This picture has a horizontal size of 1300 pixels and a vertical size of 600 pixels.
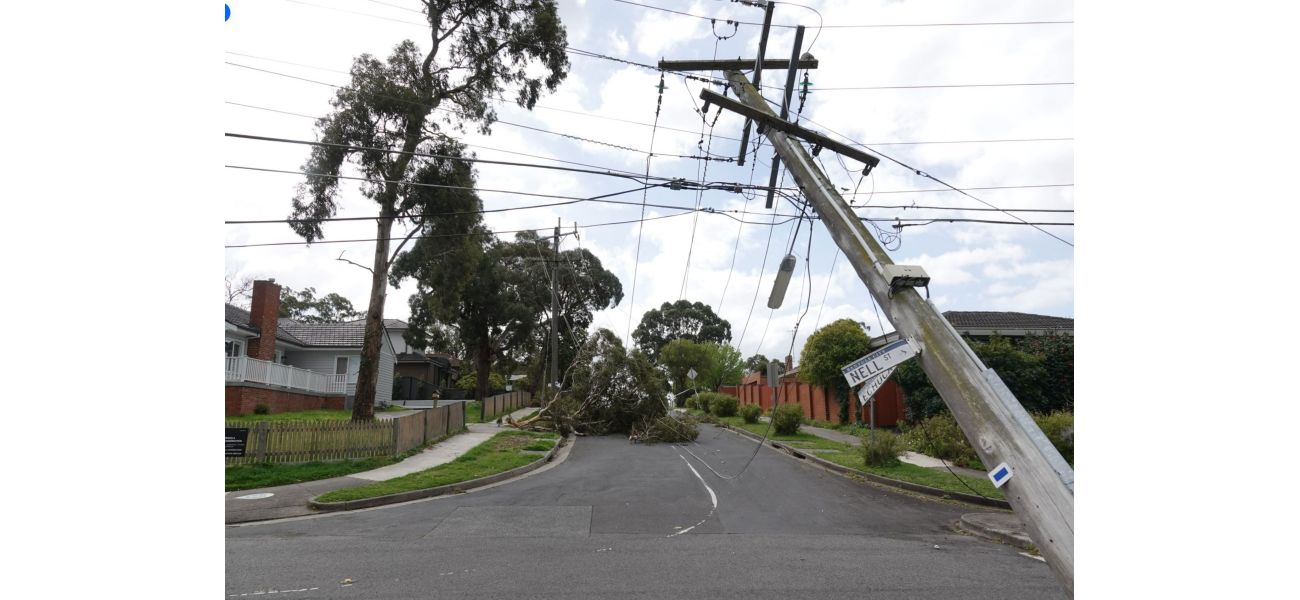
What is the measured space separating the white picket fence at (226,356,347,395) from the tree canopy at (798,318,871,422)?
72.6 feet

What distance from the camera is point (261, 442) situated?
1456cm

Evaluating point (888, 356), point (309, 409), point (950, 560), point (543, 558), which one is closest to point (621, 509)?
point (543, 558)

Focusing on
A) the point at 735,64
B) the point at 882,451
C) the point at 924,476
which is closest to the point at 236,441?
the point at 735,64

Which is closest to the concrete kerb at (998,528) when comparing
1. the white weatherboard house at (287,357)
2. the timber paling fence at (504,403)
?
the white weatherboard house at (287,357)

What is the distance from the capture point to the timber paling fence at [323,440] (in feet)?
47.7

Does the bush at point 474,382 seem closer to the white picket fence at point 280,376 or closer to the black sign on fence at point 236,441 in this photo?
the white picket fence at point 280,376

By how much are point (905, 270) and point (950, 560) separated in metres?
4.05

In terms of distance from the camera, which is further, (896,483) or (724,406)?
(724,406)

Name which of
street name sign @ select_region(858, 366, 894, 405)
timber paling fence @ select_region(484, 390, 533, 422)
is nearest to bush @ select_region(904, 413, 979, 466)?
street name sign @ select_region(858, 366, 894, 405)

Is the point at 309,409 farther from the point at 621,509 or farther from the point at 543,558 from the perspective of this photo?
the point at 543,558

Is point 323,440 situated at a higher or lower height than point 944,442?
higher

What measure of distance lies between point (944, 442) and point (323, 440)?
46.8ft

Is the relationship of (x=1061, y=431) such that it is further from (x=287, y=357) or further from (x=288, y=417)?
(x=287, y=357)

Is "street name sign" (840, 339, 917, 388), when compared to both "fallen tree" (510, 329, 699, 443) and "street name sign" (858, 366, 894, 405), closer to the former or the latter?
"street name sign" (858, 366, 894, 405)
